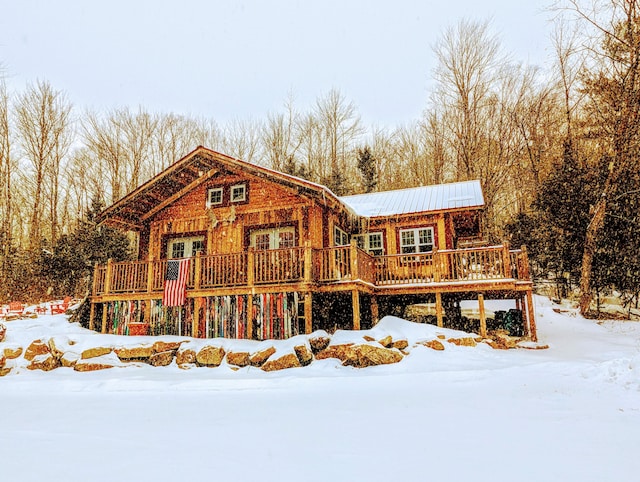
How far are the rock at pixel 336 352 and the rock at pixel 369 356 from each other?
0.12m

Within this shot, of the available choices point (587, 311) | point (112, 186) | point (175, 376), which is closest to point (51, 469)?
point (175, 376)

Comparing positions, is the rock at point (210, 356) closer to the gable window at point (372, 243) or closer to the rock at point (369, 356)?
the rock at point (369, 356)

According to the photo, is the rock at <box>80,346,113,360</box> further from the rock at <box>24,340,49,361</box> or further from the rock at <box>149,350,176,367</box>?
the rock at <box>149,350,176,367</box>

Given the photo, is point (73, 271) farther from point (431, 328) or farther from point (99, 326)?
point (431, 328)

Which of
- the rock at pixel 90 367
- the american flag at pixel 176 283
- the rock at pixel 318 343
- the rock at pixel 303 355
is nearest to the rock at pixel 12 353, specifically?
the rock at pixel 90 367

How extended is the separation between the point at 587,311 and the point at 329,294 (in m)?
11.6

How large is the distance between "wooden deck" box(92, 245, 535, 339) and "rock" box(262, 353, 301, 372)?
63.5 inches

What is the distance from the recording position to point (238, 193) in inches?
596

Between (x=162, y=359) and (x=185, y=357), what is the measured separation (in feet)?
2.11

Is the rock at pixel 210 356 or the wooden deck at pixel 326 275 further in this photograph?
the wooden deck at pixel 326 275

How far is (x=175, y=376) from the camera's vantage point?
9.98m

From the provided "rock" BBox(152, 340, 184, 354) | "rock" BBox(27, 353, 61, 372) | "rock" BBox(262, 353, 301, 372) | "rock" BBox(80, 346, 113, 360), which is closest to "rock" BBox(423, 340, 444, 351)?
"rock" BBox(262, 353, 301, 372)

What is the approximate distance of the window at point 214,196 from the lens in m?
15.4

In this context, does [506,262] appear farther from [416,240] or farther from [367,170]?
[367,170]
